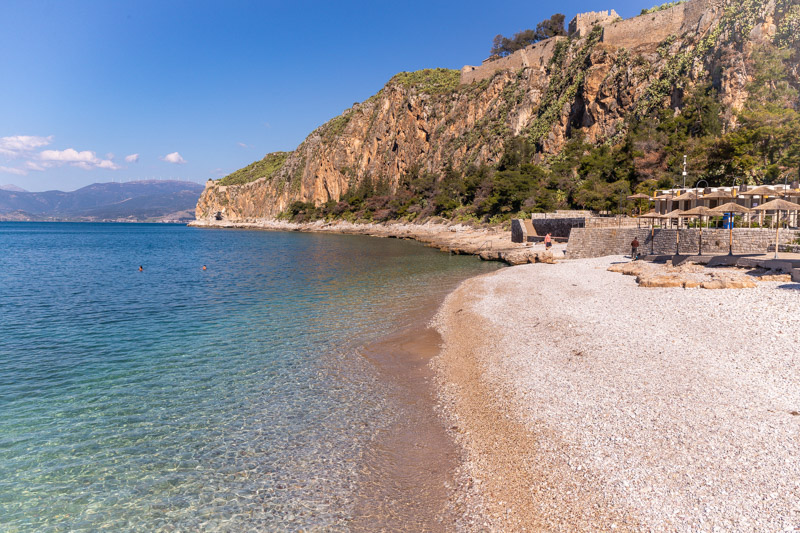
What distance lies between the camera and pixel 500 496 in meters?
5.73

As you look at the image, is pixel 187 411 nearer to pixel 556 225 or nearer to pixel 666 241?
pixel 666 241

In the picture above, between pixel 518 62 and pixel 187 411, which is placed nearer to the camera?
pixel 187 411

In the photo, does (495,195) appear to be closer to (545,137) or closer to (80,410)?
(545,137)

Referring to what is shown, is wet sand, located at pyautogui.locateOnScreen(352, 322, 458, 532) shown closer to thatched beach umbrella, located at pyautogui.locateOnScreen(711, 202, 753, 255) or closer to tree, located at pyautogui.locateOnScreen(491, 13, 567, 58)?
thatched beach umbrella, located at pyautogui.locateOnScreen(711, 202, 753, 255)

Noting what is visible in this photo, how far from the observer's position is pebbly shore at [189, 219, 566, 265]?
105 feet

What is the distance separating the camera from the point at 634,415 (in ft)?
22.9

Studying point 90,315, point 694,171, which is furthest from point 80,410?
point 694,171

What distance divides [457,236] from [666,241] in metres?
32.0

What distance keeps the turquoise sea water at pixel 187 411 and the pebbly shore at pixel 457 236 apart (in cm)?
1450

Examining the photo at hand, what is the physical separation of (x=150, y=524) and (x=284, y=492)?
167 cm

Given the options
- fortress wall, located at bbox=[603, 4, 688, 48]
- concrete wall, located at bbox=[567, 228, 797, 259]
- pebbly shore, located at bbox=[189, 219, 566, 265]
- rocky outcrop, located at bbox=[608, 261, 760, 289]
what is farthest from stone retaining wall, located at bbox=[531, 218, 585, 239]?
fortress wall, located at bbox=[603, 4, 688, 48]

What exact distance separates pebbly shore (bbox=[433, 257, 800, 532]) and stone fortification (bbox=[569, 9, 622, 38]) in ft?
229

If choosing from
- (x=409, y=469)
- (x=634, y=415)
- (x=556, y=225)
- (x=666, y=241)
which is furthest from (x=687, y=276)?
(x=556, y=225)

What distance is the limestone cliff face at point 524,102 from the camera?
4981 cm
